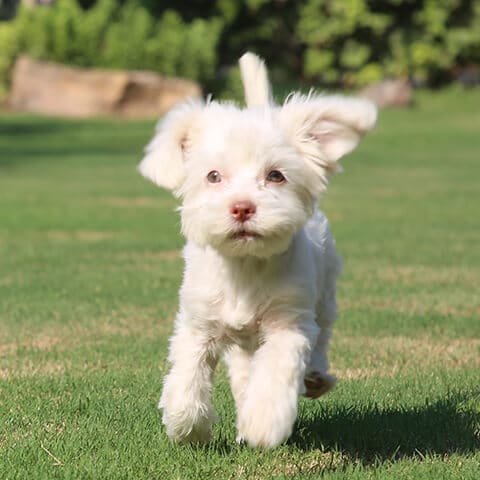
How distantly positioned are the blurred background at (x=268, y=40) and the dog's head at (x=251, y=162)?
108 ft

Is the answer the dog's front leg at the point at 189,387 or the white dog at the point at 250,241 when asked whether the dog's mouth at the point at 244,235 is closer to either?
the white dog at the point at 250,241

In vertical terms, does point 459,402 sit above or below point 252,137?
below

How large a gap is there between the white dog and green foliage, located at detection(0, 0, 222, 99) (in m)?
33.8

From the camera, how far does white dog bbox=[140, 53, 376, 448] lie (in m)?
5.10

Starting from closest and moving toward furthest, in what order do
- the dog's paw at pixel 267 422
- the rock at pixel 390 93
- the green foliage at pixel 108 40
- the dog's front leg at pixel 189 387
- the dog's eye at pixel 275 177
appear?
the dog's paw at pixel 267 422, the dog's eye at pixel 275 177, the dog's front leg at pixel 189 387, the green foliage at pixel 108 40, the rock at pixel 390 93

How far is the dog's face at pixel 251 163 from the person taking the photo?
5.09 meters

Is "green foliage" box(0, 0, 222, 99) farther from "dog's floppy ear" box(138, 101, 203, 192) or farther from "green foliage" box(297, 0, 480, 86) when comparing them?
"dog's floppy ear" box(138, 101, 203, 192)

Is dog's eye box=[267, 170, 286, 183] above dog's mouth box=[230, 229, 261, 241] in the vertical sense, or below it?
above

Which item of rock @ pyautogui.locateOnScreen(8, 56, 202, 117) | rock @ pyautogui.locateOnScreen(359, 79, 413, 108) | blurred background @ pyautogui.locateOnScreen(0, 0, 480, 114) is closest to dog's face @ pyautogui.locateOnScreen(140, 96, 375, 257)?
rock @ pyautogui.locateOnScreen(8, 56, 202, 117)

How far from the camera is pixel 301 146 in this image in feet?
18.0

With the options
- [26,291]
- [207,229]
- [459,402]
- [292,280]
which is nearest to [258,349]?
[292,280]

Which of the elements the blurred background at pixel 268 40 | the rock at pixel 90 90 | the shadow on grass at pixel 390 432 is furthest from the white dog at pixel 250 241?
the blurred background at pixel 268 40

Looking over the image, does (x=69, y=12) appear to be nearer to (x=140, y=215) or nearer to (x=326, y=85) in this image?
(x=326, y=85)

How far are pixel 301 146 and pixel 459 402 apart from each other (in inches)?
73.6
